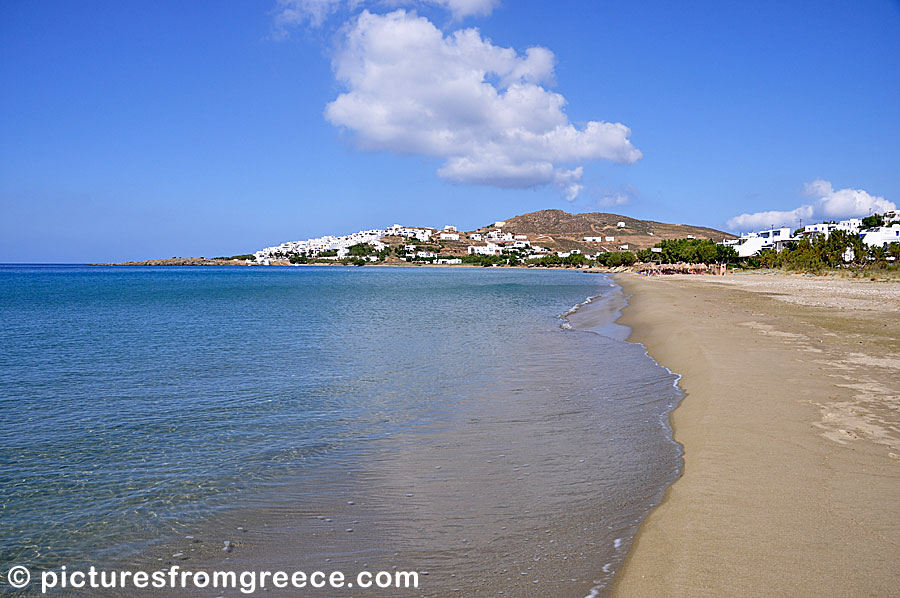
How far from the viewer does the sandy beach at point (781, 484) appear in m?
3.56

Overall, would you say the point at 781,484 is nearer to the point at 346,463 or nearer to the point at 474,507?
the point at 474,507

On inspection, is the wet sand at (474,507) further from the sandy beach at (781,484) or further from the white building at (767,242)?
the white building at (767,242)

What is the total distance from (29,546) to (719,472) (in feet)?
20.0

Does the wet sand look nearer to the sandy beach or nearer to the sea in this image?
the sea

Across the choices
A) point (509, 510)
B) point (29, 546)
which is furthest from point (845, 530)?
point (29, 546)

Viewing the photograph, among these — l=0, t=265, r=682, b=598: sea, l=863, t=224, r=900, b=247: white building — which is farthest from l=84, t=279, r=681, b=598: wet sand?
l=863, t=224, r=900, b=247: white building

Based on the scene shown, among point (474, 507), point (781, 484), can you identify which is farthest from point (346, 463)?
point (781, 484)

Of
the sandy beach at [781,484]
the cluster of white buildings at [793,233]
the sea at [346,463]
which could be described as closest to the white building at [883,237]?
the cluster of white buildings at [793,233]

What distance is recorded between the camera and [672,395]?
367 inches

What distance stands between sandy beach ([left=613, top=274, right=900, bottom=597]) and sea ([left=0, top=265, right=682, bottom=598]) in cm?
31

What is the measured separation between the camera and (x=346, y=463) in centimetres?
643

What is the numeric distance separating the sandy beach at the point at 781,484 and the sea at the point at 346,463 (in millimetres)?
308

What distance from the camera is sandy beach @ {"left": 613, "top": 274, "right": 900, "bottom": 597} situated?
3.56 metres

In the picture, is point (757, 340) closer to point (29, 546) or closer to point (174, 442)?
point (174, 442)
